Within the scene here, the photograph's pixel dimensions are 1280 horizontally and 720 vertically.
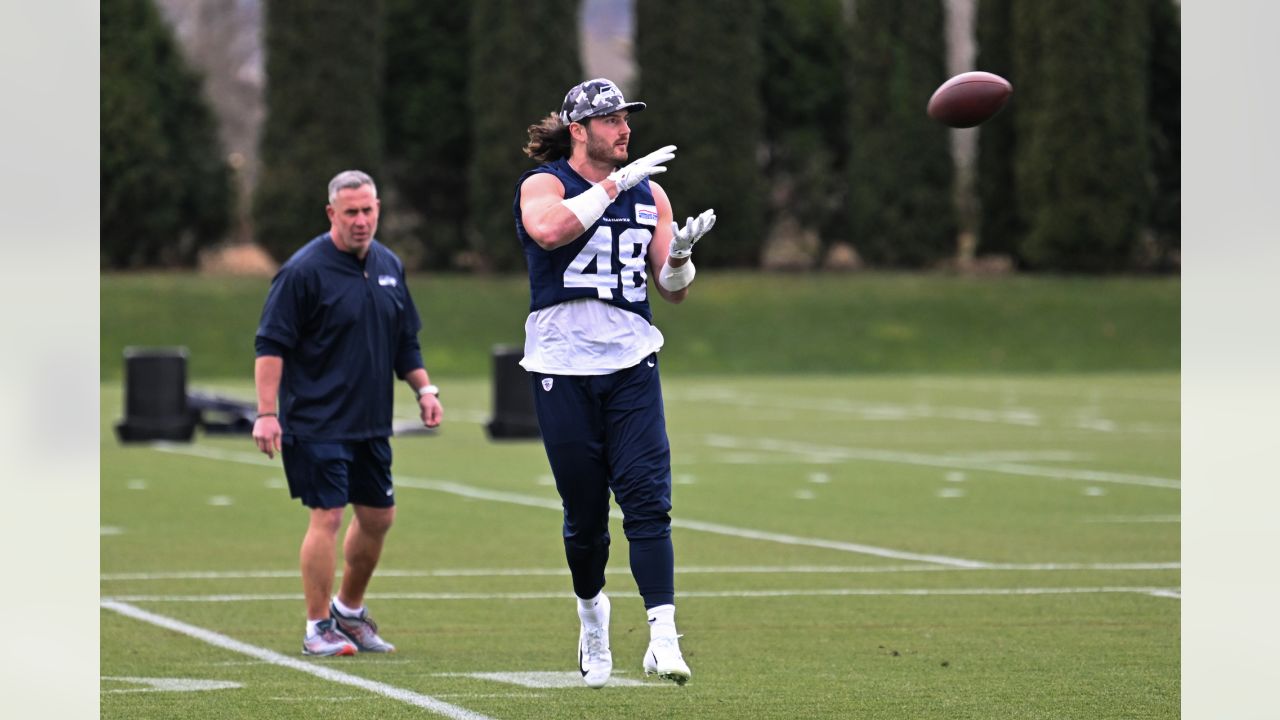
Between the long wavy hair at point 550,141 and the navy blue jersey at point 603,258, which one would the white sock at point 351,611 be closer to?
the navy blue jersey at point 603,258

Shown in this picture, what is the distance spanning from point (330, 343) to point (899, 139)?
39.5 m

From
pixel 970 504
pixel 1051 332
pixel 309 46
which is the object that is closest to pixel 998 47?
pixel 1051 332

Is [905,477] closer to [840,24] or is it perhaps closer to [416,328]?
[416,328]

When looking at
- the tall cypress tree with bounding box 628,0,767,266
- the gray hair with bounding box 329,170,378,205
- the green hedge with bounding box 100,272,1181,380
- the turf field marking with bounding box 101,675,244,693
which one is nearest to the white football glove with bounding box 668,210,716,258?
the gray hair with bounding box 329,170,378,205

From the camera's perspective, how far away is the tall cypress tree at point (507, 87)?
4591 cm

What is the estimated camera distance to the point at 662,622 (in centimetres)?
764

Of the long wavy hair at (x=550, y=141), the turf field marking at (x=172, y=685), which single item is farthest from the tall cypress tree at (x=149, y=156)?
the long wavy hair at (x=550, y=141)

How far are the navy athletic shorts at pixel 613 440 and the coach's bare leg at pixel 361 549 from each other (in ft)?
6.75

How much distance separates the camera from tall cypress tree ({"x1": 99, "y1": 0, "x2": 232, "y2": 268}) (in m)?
46.4

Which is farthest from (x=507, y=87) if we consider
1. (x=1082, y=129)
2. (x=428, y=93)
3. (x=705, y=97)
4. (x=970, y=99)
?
(x=970, y=99)

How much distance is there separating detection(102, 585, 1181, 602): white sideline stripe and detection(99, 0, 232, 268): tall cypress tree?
35.1 metres

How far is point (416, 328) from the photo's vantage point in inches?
411
